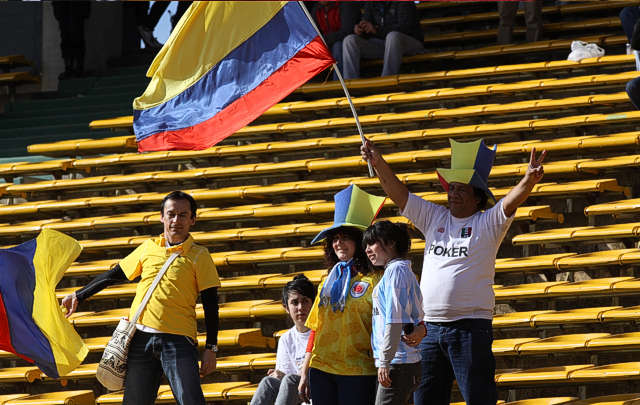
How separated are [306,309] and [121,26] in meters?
6.83

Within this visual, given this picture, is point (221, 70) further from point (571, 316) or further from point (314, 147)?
point (314, 147)

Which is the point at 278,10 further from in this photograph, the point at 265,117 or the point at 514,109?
the point at 265,117

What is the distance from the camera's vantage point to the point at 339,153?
294 inches

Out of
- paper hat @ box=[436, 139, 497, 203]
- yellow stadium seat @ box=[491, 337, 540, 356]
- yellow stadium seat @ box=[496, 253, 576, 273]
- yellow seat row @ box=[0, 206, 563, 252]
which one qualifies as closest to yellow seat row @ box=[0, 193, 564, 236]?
yellow seat row @ box=[0, 206, 563, 252]

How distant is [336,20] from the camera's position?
29.5 ft

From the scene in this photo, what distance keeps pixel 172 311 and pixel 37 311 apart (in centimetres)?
59

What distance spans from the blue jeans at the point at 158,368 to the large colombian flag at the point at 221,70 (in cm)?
86

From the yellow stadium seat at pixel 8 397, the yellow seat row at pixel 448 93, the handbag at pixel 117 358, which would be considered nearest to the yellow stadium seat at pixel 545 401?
the handbag at pixel 117 358

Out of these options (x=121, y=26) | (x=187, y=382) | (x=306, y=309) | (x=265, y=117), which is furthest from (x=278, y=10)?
(x=121, y=26)

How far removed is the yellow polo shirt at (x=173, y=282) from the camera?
14.8 feet

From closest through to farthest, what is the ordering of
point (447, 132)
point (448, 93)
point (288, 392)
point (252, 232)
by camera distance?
point (288, 392)
point (252, 232)
point (447, 132)
point (448, 93)

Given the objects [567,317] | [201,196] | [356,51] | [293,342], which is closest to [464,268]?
[293,342]

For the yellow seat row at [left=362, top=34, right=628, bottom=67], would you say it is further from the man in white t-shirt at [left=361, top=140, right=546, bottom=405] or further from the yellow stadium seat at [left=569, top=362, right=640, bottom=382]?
the man in white t-shirt at [left=361, top=140, right=546, bottom=405]

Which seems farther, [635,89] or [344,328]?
[635,89]
